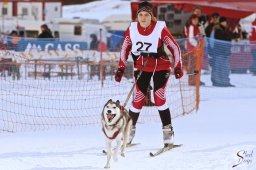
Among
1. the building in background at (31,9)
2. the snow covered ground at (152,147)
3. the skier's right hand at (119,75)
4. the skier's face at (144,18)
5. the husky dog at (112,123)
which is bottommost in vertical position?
the snow covered ground at (152,147)

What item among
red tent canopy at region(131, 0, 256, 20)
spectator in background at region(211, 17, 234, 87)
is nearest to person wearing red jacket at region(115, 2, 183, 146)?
spectator in background at region(211, 17, 234, 87)

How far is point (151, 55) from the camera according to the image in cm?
696

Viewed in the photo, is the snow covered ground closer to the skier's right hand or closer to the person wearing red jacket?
the person wearing red jacket

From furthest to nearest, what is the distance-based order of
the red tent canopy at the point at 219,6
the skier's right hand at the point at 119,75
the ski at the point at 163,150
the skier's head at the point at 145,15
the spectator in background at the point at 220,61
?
1. the red tent canopy at the point at 219,6
2. the spectator in background at the point at 220,61
3. the skier's right hand at the point at 119,75
4. the skier's head at the point at 145,15
5. the ski at the point at 163,150

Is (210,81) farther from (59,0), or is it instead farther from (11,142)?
(59,0)

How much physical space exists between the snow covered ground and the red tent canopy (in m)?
9.78

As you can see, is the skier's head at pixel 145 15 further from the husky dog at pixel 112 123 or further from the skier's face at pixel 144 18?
the husky dog at pixel 112 123

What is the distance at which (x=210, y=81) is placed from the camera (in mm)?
14508

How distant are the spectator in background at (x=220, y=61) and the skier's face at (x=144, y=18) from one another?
723cm

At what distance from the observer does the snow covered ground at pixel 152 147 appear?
20.4 feet

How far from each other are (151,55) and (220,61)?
731 cm

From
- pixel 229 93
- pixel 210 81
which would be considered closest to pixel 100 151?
pixel 229 93

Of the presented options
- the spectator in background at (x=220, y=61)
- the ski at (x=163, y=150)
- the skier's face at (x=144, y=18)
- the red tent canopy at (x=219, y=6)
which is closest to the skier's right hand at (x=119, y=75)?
the skier's face at (x=144, y=18)

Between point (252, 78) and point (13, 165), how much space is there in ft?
29.8
